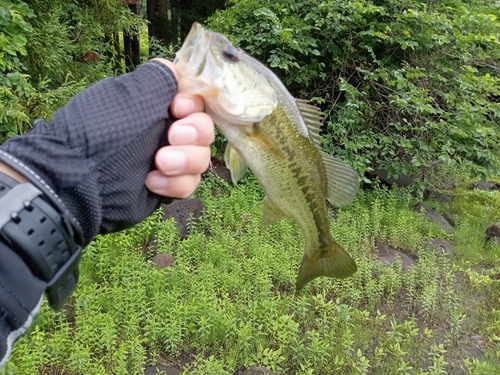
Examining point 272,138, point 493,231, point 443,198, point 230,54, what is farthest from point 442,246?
point 230,54

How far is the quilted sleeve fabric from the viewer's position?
1426 millimetres

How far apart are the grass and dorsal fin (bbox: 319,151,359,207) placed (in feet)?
6.56

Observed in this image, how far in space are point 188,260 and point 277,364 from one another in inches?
65.5

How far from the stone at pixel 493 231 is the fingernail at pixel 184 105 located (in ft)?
23.9

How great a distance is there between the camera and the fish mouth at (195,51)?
168 centimetres

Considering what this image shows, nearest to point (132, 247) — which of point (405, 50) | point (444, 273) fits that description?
point (444, 273)

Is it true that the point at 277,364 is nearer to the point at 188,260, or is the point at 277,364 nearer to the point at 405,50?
the point at 188,260

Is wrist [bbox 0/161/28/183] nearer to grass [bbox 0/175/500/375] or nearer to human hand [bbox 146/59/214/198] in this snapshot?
human hand [bbox 146/59/214/198]

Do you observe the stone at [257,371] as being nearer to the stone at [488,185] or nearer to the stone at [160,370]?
the stone at [160,370]

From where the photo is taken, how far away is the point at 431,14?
653 centimetres

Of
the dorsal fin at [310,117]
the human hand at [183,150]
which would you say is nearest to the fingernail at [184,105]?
the human hand at [183,150]

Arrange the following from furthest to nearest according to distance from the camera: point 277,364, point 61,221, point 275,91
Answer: point 277,364
point 275,91
point 61,221

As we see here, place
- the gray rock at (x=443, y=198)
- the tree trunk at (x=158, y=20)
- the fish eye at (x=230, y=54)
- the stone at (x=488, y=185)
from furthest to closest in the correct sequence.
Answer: the tree trunk at (x=158, y=20) < the stone at (x=488, y=185) < the gray rock at (x=443, y=198) < the fish eye at (x=230, y=54)

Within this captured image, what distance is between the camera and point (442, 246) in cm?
682
